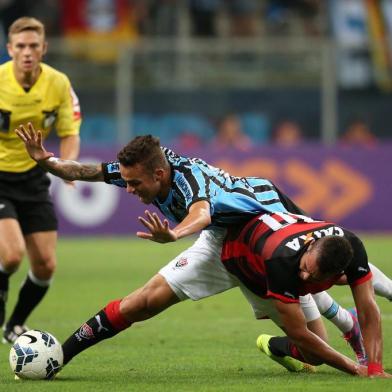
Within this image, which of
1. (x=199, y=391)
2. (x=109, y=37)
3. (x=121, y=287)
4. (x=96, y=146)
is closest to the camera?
(x=199, y=391)

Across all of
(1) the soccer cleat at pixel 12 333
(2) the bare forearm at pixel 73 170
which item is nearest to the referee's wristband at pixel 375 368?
(2) the bare forearm at pixel 73 170

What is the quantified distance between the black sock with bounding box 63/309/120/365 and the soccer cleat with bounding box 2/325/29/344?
2.06 meters

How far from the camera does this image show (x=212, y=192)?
7.65 meters

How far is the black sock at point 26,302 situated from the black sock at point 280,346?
268cm

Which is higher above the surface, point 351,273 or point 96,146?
point 351,273

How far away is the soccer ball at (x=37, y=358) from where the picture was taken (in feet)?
25.8

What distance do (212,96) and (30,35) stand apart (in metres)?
11.5

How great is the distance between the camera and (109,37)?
22.9 metres

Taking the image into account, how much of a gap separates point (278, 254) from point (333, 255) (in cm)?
43

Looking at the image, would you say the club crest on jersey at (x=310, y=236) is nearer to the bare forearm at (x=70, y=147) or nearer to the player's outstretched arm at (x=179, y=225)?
the player's outstretched arm at (x=179, y=225)

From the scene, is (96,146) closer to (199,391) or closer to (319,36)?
(319,36)

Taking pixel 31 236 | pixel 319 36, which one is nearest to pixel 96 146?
pixel 319 36

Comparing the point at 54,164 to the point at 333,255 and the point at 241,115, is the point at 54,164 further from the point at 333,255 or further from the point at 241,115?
the point at 241,115

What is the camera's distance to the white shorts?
26.1ft
